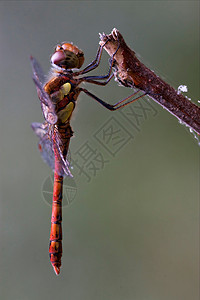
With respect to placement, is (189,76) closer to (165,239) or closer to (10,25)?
(165,239)

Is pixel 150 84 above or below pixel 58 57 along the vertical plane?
below

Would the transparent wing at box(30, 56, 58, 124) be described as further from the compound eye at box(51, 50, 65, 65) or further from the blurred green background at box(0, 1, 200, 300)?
the blurred green background at box(0, 1, 200, 300)

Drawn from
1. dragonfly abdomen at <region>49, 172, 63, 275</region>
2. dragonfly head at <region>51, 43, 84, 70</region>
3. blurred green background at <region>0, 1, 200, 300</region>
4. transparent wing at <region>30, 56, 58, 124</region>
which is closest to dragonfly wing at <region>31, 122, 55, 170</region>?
dragonfly abdomen at <region>49, 172, 63, 275</region>

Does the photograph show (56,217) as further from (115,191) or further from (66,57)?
(115,191)

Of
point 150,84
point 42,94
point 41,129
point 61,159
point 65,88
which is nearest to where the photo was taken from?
point 150,84

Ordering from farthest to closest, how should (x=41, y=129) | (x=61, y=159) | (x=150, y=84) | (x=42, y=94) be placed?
(x=41, y=129) → (x=61, y=159) → (x=42, y=94) → (x=150, y=84)

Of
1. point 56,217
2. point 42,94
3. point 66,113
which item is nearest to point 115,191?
point 56,217
